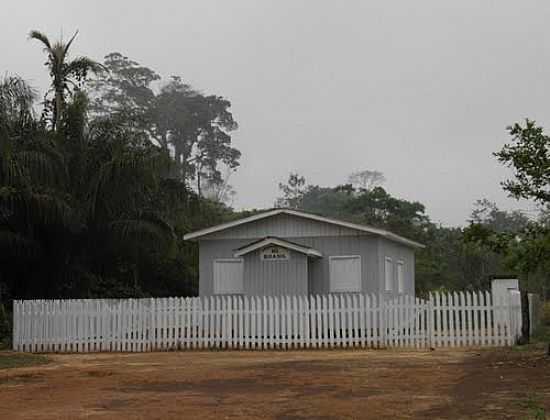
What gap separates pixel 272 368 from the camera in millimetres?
15539

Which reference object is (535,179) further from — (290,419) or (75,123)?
(75,123)

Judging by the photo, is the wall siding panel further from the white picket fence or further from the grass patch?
the grass patch

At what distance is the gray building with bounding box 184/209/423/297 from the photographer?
2506 cm

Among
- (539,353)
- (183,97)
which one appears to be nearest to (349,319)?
(539,353)

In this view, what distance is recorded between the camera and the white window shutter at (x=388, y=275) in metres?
26.7

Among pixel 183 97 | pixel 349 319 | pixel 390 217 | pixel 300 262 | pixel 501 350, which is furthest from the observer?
pixel 183 97

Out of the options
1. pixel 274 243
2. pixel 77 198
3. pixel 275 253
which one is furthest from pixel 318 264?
pixel 77 198

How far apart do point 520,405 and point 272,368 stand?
652cm

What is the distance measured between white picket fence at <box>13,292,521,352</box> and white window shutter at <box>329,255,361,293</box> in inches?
141

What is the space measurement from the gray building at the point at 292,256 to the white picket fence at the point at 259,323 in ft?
10.6

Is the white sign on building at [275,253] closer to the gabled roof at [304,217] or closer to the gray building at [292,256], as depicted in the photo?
the gray building at [292,256]

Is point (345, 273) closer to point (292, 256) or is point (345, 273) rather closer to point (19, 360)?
point (292, 256)

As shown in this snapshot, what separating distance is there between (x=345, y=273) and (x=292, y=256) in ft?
5.82

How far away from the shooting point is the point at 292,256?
25047 mm
